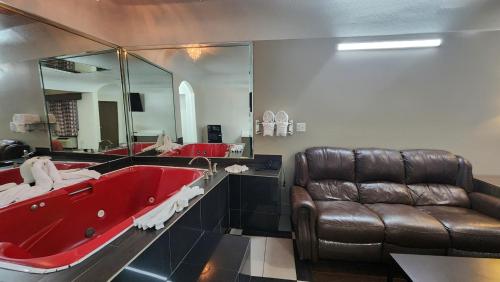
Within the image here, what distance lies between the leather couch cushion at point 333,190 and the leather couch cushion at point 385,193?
0.31 feet

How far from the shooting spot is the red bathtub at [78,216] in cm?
98

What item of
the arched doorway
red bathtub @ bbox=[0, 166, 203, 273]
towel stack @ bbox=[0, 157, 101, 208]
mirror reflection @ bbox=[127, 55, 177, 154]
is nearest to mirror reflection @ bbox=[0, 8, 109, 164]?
towel stack @ bbox=[0, 157, 101, 208]

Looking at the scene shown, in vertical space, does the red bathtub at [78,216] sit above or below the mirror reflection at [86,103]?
below

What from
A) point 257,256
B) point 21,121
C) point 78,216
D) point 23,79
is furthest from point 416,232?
point 23,79

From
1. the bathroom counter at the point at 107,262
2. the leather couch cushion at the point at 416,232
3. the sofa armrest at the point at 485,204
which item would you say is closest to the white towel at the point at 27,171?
the bathroom counter at the point at 107,262

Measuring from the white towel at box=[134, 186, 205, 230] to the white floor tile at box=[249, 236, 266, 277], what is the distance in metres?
0.90

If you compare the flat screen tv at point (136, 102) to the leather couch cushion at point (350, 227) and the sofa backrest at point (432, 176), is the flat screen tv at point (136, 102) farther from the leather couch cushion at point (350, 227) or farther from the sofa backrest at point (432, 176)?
the sofa backrest at point (432, 176)

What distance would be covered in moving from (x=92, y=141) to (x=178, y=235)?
1.79 m

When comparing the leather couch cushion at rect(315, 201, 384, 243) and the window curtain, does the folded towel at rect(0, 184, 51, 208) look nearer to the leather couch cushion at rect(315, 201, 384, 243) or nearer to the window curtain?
the window curtain

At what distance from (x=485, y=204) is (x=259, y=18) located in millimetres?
2998

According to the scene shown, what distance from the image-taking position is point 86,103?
88.4 inches

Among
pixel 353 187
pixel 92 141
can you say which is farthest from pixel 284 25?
pixel 92 141

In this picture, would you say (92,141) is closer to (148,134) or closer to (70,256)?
(148,134)

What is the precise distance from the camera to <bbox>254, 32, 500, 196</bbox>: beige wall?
2264mm
